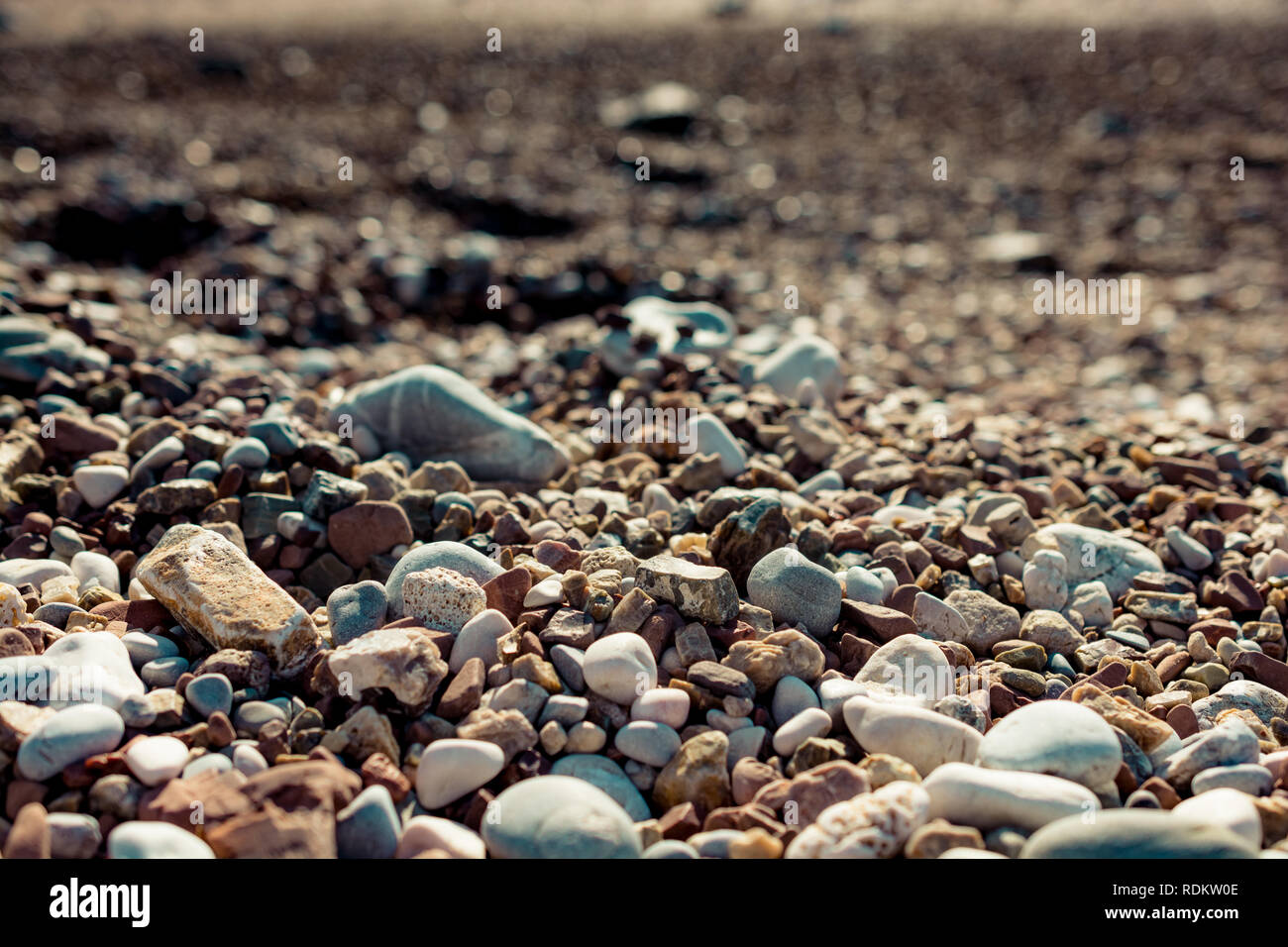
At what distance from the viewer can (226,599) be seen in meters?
2.54

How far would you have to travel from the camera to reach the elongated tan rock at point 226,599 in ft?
8.16

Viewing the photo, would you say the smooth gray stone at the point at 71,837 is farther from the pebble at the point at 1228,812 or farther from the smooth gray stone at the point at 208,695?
the pebble at the point at 1228,812

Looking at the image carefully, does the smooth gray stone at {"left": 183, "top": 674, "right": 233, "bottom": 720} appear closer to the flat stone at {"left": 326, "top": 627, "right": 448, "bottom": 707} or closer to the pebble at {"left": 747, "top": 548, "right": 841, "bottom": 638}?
the flat stone at {"left": 326, "top": 627, "right": 448, "bottom": 707}

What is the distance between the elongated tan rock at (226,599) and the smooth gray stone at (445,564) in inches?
11.5

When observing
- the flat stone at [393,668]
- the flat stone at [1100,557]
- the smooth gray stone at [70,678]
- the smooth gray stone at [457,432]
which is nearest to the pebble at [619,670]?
the flat stone at [393,668]

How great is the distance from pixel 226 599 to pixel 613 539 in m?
1.21

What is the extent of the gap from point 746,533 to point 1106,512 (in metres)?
1.64

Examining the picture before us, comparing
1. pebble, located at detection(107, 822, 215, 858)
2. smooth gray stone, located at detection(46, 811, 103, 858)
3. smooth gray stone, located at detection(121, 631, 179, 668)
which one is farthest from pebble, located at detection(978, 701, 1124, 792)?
smooth gray stone, located at detection(121, 631, 179, 668)

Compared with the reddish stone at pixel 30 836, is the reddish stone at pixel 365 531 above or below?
above

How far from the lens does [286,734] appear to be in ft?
7.56

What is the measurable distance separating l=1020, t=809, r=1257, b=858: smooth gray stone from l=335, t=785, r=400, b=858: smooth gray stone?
1332 millimetres

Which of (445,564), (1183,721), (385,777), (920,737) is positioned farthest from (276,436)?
(1183,721)
